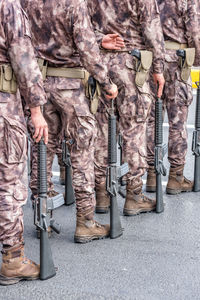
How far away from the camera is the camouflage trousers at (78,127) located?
4098 mm

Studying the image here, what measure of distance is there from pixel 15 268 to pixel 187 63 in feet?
8.35

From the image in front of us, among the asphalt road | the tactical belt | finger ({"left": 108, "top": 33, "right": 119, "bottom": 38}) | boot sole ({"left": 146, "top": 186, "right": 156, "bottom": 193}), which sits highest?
finger ({"left": 108, "top": 33, "right": 119, "bottom": 38})

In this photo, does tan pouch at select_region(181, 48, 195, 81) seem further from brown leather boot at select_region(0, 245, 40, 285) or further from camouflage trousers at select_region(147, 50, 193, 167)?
brown leather boot at select_region(0, 245, 40, 285)

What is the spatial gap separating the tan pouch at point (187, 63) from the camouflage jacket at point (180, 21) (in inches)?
4.7

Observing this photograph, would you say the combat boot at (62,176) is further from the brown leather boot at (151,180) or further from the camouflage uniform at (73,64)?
the camouflage uniform at (73,64)

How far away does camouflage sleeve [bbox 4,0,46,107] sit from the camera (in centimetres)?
325

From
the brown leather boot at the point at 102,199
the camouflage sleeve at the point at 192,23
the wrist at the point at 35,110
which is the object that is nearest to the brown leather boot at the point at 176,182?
the brown leather boot at the point at 102,199

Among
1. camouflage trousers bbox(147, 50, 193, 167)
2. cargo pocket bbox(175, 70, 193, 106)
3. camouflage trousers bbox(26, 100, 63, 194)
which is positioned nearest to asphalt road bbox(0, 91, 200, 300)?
camouflage trousers bbox(26, 100, 63, 194)

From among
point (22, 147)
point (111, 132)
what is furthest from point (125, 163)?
point (22, 147)

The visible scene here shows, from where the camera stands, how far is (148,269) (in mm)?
3801

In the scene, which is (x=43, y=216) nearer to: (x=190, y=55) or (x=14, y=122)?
(x=14, y=122)

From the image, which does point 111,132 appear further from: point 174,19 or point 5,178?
point 174,19

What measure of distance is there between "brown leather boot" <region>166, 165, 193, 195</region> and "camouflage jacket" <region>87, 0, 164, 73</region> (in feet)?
3.97

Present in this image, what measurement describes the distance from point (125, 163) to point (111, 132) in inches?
16.1
